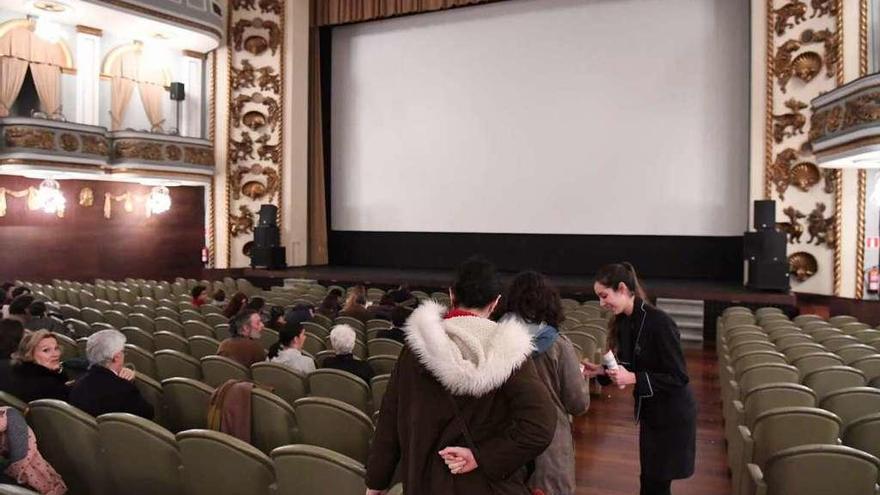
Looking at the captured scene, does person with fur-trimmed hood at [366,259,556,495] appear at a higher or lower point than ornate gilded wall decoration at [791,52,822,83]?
lower

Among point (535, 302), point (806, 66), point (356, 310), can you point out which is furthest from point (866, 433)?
point (806, 66)

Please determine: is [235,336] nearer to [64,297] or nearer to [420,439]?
[420,439]

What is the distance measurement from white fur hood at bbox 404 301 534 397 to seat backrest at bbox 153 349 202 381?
10.9 ft

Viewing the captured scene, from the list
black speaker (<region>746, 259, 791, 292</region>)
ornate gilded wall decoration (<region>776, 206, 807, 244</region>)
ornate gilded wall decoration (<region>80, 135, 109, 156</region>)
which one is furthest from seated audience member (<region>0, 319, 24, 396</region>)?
ornate gilded wall decoration (<region>776, 206, 807, 244</region>)

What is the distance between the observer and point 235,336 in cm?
540

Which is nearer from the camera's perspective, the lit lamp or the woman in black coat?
the woman in black coat

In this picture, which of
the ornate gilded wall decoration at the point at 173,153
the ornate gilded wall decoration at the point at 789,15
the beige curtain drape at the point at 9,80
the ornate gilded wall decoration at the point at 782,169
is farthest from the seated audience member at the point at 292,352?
the beige curtain drape at the point at 9,80

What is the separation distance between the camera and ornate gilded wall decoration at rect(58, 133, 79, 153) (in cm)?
1372

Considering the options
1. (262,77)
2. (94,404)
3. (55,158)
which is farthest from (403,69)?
(94,404)

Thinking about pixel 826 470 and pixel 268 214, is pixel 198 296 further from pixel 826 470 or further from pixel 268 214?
pixel 826 470

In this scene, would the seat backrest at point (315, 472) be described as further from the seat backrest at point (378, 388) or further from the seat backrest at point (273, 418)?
the seat backrest at point (378, 388)

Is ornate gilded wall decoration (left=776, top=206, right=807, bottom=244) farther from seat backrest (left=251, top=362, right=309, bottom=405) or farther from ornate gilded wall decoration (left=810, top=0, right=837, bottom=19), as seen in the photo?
seat backrest (left=251, top=362, right=309, bottom=405)

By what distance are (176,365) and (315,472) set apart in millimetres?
2864

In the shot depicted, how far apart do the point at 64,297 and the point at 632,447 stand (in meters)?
8.45
